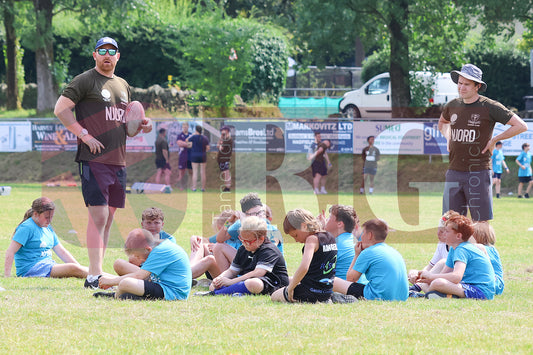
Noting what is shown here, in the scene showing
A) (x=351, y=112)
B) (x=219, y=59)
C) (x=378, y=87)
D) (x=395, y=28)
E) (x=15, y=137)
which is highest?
(x=395, y=28)

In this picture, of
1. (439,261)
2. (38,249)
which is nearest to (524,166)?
(439,261)

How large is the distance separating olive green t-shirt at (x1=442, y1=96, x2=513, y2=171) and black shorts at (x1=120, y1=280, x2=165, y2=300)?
13.6 feet

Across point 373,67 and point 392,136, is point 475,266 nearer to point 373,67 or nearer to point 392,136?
point 392,136

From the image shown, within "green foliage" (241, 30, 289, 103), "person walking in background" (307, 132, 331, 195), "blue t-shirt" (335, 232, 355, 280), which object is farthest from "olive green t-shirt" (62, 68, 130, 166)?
"green foliage" (241, 30, 289, 103)

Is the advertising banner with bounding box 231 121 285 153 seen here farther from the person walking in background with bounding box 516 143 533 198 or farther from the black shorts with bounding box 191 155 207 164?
the person walking in background with bounding box 516 143 533 198

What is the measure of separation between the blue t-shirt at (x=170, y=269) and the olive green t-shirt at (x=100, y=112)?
142 centimetres

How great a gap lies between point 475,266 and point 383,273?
40.3 inches

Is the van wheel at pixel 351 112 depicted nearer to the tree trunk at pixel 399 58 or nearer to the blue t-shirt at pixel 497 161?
the tree trunk at pixel 399 58

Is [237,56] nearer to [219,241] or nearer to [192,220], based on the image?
[192,220]

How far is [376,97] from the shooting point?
34.8 m

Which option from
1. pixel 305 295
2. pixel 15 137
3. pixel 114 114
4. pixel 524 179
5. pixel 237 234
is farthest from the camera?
pixel 15 137

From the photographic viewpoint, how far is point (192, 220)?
646 inches

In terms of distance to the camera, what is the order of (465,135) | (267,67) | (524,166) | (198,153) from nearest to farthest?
1. (465,135)
2. (524,166)
3. (198,153)
4. (267,67)

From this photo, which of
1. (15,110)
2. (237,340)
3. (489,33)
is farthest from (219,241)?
(15,110)
